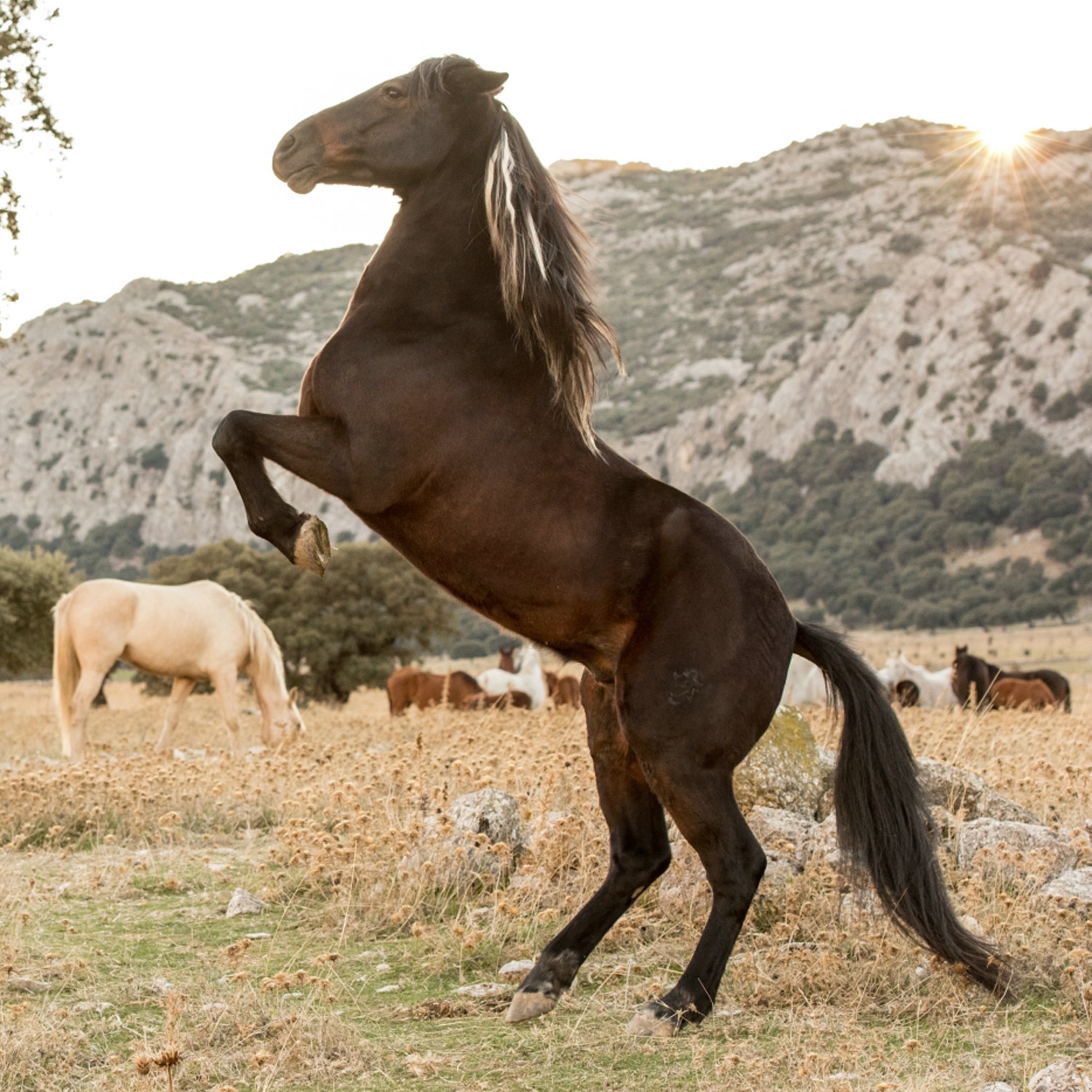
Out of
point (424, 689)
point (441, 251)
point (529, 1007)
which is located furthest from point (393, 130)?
point (424, 689)

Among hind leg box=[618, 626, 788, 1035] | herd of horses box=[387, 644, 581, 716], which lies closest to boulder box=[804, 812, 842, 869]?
hind leg box=[618, 626, 788, 1035]

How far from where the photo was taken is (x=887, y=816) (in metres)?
4.45

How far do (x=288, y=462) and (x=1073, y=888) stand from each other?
3904mm

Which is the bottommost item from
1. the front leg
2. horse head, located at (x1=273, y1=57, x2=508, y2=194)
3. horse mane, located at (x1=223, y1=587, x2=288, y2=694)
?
horse mane, located at (x1=223, y1=587, x2=288, y2=694)

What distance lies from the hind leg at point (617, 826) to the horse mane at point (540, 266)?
3.75 ft

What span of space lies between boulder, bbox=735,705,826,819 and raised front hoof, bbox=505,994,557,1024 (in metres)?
2.47

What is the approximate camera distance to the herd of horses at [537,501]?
3.80m

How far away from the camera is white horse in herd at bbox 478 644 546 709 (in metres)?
19.7

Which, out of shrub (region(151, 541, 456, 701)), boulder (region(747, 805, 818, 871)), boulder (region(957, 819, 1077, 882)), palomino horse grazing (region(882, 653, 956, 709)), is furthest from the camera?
shrub (region(151, 541, 456, 701))

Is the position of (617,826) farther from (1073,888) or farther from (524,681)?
(524,681)

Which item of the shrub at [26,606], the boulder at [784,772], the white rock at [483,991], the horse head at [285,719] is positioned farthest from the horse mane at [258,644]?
the shrub at [26,606]

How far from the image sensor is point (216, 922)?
5.55 m

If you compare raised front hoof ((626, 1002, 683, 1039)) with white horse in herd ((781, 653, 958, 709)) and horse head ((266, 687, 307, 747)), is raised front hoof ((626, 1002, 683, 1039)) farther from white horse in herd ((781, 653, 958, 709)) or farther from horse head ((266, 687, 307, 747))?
white horse in herd ((781, 653, 958, 709))

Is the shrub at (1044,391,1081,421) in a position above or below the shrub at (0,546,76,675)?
above
